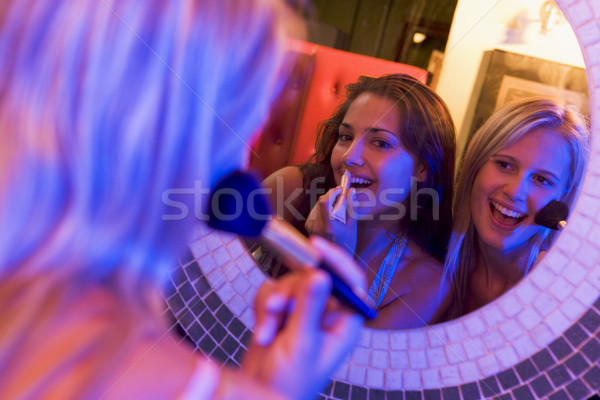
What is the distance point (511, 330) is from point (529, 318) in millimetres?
19

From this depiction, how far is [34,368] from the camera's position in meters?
0.25

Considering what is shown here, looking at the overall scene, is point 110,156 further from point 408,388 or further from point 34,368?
point 408,388

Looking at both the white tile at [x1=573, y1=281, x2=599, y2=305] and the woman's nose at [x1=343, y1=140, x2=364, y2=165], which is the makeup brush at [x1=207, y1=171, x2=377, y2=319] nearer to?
the woman's nose at [x1=343, y1=140, x2=364, y2=165]

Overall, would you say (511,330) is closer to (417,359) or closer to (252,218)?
(417,359)

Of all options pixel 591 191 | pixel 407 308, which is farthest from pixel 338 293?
pixel 591 191

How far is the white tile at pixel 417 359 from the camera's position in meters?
0.44

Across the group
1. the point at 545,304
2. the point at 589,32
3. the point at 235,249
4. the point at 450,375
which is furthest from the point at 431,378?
the point at 589,32

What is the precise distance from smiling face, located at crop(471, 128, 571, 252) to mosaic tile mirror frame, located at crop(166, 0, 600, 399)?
0.03 meters

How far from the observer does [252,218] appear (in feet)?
1.06

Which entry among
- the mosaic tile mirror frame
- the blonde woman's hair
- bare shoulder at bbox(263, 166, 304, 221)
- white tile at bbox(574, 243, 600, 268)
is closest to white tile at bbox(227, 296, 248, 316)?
the mosaic tile mirror frame

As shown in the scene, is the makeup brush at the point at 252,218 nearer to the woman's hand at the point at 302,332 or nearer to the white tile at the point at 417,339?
the woman's hand at the point at 302,332

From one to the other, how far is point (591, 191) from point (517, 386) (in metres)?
0.18

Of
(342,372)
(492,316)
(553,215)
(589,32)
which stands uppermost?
(589,32)

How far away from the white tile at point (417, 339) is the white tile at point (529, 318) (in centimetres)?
8
